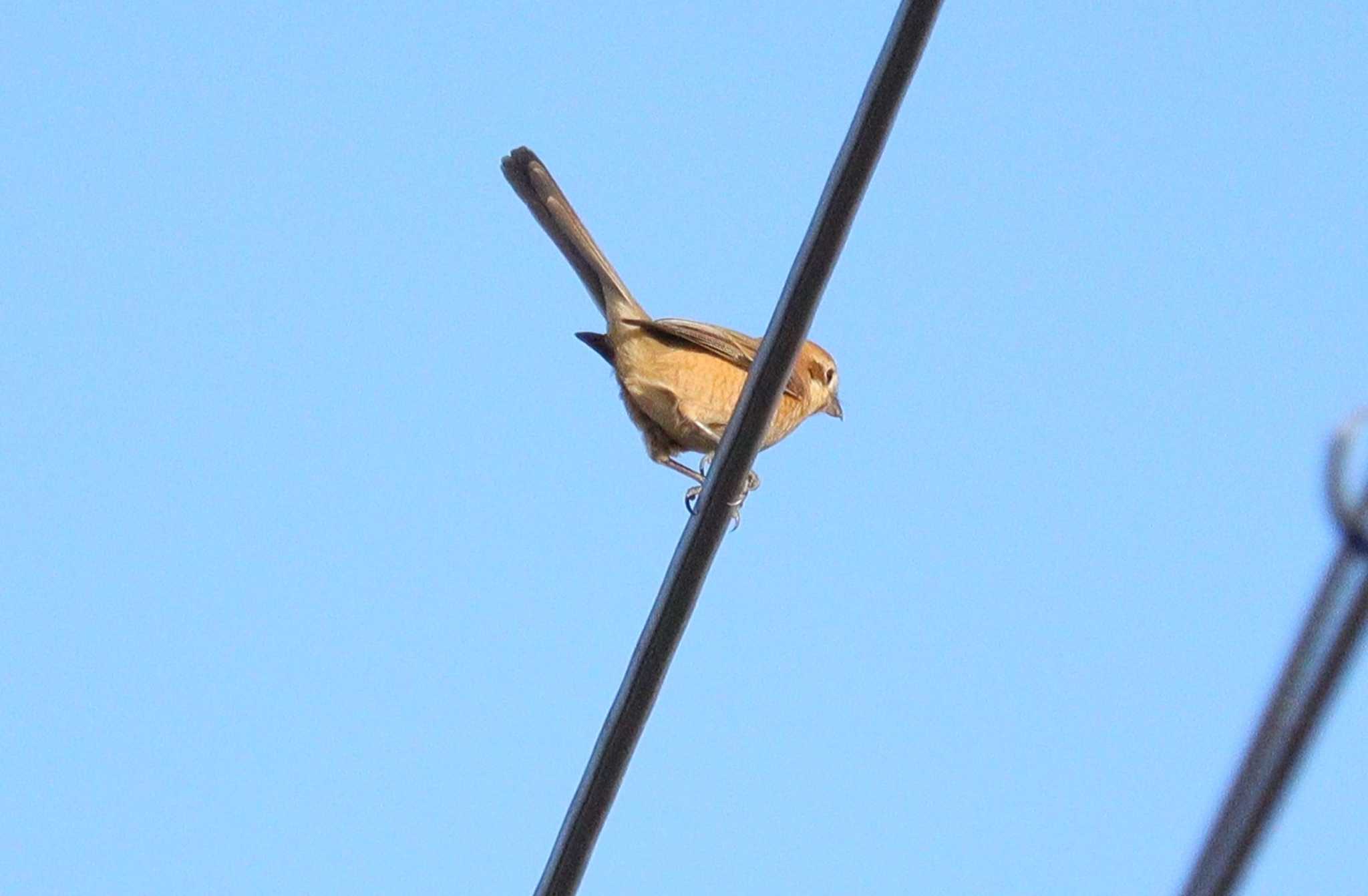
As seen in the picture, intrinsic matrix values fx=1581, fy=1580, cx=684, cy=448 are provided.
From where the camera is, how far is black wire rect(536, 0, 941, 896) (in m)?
2.69

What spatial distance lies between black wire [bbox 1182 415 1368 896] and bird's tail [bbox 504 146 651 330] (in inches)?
237

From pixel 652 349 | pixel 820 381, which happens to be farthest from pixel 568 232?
pixel 820 381

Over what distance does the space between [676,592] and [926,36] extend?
109 cm

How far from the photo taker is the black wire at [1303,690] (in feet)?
2.91

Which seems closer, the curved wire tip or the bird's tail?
the curved wire tip

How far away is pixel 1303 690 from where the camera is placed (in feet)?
2.93

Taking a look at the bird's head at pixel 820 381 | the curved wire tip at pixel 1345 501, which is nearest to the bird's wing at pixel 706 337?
the bird's head at pixel 820 381

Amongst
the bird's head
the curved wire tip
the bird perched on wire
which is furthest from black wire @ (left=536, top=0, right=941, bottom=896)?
the bird's head

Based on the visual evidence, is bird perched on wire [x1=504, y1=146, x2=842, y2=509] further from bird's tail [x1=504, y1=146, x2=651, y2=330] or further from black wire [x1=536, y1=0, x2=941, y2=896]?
black wire [x1=536, y1=0, x2=941, y2=896]

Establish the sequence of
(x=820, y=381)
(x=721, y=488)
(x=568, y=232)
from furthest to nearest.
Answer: (x=820, y=381) < (x=568, y=232) < (x=721, y=488)

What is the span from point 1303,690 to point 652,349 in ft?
19.8

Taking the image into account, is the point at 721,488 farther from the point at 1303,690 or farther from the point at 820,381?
the point at 820,381

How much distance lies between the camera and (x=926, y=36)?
8.42 ft

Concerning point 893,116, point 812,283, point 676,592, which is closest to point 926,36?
point 893,116
